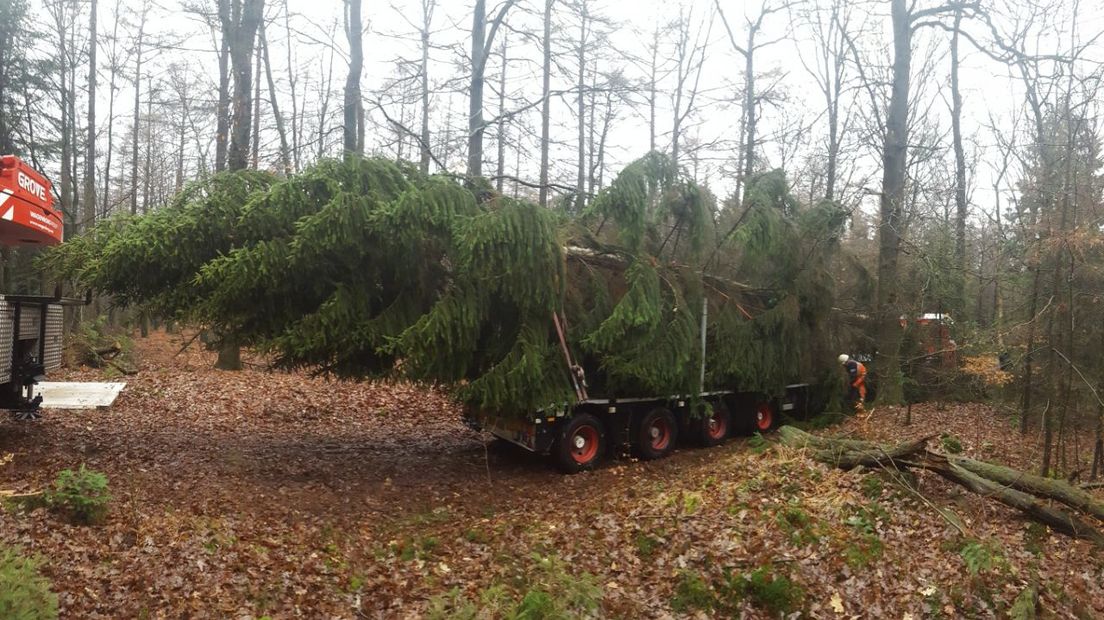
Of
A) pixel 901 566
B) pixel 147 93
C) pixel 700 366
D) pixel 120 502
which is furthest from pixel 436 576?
pixel 147 93

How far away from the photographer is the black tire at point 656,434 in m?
10.5

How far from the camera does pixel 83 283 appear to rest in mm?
8594

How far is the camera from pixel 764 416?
12.8 meters

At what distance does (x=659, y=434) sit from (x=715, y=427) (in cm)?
142

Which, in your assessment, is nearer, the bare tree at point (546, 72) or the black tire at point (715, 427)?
the black tire at point (715, 427)

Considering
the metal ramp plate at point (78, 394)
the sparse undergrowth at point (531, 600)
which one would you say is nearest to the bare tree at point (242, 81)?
the metal ramp plate at point (78, 394)

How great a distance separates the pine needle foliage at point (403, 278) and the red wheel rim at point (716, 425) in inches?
81.6

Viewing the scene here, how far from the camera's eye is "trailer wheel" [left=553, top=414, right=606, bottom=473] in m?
9.53

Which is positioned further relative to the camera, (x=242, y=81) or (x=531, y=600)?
(x=242, y=81)

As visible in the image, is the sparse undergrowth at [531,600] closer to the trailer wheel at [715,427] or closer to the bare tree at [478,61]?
the trailer wheel at [715,427]

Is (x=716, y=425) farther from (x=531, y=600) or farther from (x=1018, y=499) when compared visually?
(x=531, y=600)

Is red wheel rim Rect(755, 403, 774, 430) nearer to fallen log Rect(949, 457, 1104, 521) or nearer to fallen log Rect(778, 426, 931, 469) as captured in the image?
fallen log Rect(778, 426, 931, 469)

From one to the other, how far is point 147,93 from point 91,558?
2563 cm

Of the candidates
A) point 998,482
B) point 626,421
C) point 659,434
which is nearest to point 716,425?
point 659,434
